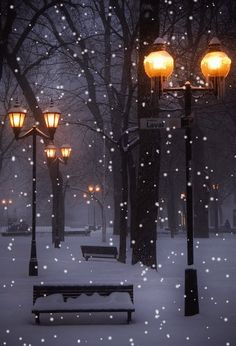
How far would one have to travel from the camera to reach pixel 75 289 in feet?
40.6

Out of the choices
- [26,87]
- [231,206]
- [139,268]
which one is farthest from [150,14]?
[231,206]

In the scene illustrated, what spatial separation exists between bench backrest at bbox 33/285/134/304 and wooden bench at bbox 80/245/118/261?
13895mm

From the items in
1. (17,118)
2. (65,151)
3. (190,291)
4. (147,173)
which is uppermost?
(65,151)

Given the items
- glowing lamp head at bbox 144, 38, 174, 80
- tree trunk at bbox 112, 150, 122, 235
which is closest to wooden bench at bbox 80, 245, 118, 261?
glowing lamp head at bbox 144, 38, 174, 80

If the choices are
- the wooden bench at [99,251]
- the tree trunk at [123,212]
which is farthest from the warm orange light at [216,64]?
the wooden bench at [99,251]

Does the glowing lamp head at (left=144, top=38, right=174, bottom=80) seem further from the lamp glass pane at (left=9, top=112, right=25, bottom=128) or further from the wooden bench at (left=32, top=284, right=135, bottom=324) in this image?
the lamp glass pane at (left=9, top=112, right=25, bottom=128)

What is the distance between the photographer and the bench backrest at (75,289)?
12.4 m

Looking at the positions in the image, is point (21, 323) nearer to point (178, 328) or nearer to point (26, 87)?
point (178, 328)

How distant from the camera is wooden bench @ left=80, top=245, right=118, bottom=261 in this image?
26.4 metres

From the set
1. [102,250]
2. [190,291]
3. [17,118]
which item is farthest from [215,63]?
[102,250]

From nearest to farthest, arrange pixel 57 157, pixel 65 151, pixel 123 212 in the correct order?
1. pixel 123 212
2. pixel 65 151
3. pixel 57 157

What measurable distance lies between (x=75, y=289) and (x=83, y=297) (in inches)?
8.5

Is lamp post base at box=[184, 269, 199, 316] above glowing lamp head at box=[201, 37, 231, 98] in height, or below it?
below

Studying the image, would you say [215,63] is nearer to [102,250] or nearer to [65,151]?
[102,250]
